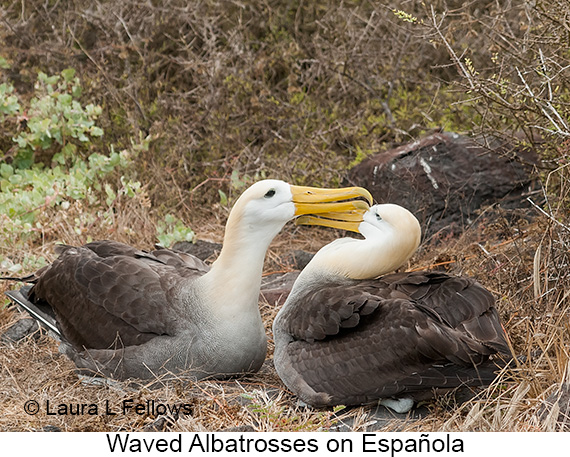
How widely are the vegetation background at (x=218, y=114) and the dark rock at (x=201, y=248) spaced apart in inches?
2.7

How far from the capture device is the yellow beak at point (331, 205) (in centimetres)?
407

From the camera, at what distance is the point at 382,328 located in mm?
3582

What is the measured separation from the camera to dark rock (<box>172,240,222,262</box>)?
5.80m

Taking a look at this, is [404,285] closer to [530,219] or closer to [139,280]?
[139,280]

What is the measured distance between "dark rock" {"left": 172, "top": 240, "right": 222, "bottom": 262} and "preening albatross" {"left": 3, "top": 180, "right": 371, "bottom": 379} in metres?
1.50

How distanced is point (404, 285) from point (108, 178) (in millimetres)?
3634

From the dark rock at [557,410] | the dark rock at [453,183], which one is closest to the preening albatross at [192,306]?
the dark rock at [557,410]

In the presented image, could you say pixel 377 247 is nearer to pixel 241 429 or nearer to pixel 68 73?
pixel 241 429

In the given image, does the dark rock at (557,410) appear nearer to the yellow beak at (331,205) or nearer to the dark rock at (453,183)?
the yellow beak at (331,205)

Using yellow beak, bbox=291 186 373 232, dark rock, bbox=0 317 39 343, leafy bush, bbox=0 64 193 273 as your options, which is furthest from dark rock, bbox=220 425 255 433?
leafy bush, bbox=0 64 193 273

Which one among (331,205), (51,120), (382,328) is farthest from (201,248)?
(382,328)

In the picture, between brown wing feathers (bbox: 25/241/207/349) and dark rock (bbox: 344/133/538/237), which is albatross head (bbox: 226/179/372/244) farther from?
dark rock (bbox: 344/133/538/237)

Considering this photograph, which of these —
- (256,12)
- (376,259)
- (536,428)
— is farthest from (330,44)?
(536,428)

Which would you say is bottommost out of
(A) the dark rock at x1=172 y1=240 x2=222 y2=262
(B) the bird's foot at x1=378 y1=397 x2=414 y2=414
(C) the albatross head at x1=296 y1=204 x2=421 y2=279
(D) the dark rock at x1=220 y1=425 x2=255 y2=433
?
(A) the dark rock at x1=172 y1=240 x2=222 y2=262
